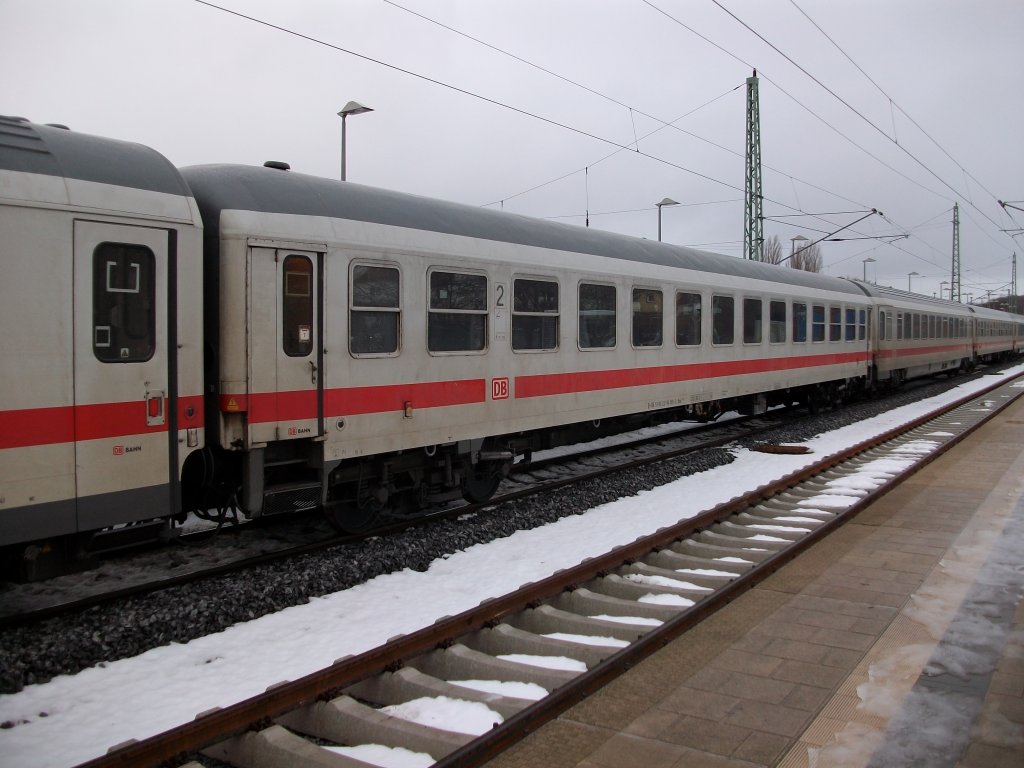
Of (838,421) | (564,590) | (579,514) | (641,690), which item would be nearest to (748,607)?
(564,590)

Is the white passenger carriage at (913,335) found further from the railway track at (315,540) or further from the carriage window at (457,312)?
the carriage window at (457,312)

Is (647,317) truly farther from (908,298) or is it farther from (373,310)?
(908,298)

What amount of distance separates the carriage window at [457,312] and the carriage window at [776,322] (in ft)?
29.7

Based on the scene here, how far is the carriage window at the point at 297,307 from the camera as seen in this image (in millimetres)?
6984

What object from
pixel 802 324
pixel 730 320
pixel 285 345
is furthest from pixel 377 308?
pixel 802 324

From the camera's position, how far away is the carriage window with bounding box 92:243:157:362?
5.71 meters

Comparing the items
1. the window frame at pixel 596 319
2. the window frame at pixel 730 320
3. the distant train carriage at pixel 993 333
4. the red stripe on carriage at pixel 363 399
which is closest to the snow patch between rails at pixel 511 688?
the red stripe on carriage at pixel 363 399

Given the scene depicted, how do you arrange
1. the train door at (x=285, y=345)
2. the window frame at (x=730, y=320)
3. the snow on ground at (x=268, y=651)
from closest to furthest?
the snow on ground at (x=268, y=651)
the train door at (x=285, y=345)
the window frame at (x=730, y=320)

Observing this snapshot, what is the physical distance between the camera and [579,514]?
30.5ft

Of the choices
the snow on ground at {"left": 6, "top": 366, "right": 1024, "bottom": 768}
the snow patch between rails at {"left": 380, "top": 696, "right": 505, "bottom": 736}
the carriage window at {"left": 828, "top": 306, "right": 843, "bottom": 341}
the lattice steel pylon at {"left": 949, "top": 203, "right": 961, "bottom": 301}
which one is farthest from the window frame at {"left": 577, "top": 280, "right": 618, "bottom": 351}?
the lattice steel pylon at {"left": 949, "top": 203, "right": 961, "bottom": 301}

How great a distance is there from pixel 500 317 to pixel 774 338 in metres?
9.13

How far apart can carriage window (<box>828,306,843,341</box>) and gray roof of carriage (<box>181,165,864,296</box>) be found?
8.75 m

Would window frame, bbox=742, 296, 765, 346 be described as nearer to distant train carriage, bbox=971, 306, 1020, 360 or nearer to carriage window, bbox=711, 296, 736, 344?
carriage window, bbox=711, 296, 736, 344

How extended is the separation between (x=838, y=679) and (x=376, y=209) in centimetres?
572
